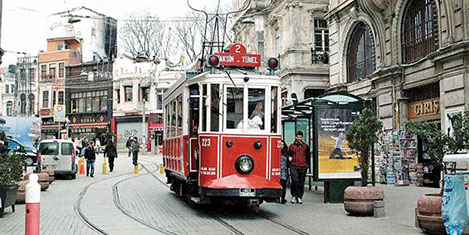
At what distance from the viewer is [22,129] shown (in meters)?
39.7

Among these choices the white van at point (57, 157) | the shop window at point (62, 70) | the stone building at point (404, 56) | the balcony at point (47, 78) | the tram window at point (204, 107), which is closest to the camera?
the tram window at point (204, 107)

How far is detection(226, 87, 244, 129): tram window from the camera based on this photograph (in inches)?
479

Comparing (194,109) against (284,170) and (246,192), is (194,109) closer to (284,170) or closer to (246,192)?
(246,192)

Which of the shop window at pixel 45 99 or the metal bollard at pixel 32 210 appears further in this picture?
the shop window at pixel 45 99

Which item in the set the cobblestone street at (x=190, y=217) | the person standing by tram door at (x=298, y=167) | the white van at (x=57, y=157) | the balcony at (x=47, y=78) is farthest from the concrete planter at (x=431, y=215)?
the balcony at (x=47, y=78)

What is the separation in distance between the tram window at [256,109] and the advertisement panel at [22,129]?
30.7m

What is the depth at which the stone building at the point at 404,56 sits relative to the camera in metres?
17.2

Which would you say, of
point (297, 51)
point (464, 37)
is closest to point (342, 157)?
point (464, 37)

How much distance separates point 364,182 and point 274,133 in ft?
8.70

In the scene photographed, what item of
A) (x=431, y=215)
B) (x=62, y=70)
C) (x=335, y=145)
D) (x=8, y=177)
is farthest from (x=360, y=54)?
(x=62, y=70)

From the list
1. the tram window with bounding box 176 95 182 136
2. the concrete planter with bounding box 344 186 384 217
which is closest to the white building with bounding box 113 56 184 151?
the tram window with bounding box 176 95 182 136

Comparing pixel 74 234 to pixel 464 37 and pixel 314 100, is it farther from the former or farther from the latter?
pixel 464 37

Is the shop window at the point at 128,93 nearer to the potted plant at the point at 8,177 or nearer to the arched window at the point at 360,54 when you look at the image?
the arched window at the point at 360,54

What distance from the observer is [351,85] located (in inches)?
984
